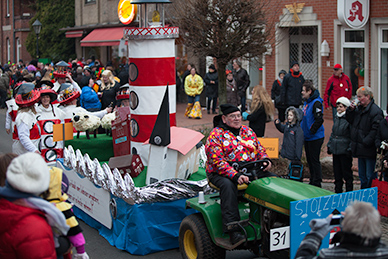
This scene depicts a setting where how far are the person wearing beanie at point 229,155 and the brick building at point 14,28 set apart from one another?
40.2m

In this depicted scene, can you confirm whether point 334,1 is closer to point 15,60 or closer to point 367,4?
point 367,4

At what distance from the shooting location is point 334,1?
50.5 ft

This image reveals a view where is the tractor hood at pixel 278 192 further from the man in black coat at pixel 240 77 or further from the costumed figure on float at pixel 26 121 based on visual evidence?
the man in black coat at pixel 240 77

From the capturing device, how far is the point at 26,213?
324cm

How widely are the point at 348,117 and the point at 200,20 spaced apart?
435 cm

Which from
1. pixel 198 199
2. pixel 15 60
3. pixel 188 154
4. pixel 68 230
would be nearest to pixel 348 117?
pixel 188 154

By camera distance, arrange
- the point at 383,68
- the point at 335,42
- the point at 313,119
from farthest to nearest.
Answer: the point at 335,42 → the point at 383,68 → the point at 313,119

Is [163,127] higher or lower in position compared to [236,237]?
higher

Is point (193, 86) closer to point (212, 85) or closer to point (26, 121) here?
point (212, 85)

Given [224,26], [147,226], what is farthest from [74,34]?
[147,226]

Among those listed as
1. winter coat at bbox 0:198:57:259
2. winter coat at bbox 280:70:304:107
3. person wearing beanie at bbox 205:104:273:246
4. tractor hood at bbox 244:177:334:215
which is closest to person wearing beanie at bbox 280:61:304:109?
winter coat at bbox 280:70:304:107

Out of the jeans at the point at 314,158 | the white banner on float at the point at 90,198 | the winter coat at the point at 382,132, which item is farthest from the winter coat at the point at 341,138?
the white banner on float at the point at 90,198

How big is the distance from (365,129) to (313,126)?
96 cm

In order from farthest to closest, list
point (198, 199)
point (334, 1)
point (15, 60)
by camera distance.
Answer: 1. point (15, 60)
2. point (334, 1)
3. point (198, 199)
